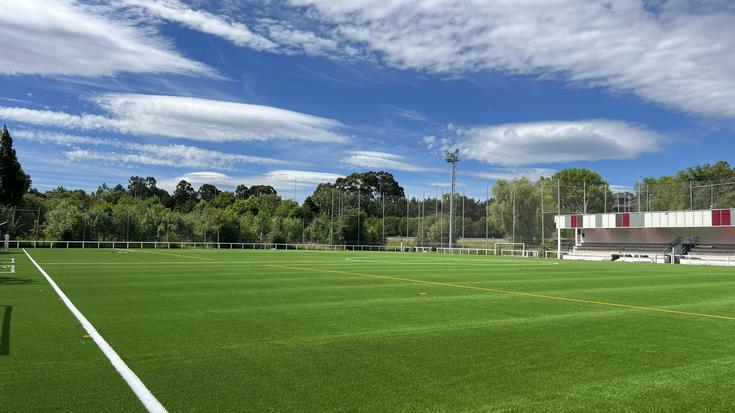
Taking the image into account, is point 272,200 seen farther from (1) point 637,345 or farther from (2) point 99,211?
(1) point 637,345

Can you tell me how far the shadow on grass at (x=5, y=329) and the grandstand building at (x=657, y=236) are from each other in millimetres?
44012

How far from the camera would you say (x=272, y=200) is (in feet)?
370

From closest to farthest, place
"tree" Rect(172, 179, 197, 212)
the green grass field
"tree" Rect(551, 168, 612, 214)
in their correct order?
1. the green grass field
2. "tree" Rect(551, 168, 612, 214)
3. "tree" Rect(172, 179, 197, 212)

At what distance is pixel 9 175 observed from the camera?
5091cm

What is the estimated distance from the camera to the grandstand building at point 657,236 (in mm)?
44031

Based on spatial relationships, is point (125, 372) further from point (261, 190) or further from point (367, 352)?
point (261, 190)

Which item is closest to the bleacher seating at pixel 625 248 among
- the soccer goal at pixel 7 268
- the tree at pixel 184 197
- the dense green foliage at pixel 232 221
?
the dense green foliage at pixel 232 221

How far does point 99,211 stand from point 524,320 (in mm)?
57567

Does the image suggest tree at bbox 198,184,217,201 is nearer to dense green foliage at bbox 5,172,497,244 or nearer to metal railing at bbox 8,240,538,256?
dense green foliage at bbox 5,172,497,244

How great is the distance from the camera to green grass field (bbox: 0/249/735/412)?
5145 millimetres

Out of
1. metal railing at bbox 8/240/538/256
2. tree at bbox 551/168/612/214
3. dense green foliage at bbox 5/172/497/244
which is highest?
tree at bbox 551/168/612/214

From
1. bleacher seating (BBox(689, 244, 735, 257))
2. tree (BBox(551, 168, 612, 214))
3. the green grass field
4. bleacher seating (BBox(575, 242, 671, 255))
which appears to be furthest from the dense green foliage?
the green grass field

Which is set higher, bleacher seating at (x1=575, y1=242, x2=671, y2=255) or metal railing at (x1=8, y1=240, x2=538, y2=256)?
bleacher seating at (x1=575, y1=242, x2=671, y2=255)

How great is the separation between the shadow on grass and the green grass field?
0.06 metres
